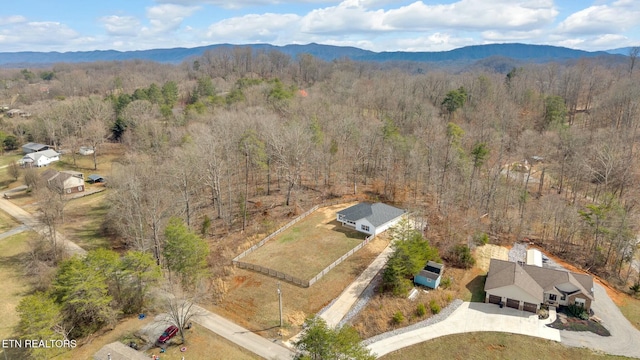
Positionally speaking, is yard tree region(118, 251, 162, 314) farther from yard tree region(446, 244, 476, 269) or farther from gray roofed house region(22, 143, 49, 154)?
gray roofed house region(22, 143, 49, 154)

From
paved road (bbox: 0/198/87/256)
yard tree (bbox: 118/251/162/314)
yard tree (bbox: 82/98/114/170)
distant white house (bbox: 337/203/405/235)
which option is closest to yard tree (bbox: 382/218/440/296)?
distant white house (bbox: 337/203/405/235)

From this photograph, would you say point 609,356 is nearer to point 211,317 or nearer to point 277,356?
point 277,356

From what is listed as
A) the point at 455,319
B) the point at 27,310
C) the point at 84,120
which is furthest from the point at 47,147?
the point at 455,319

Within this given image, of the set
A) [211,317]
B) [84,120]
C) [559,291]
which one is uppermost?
[84,120]

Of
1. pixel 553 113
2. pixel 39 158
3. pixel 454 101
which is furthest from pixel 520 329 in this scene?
pixel 39 158

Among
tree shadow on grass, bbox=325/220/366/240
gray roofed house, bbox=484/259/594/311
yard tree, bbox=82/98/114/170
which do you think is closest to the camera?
gray roofed house, bbox=484/259/594/311

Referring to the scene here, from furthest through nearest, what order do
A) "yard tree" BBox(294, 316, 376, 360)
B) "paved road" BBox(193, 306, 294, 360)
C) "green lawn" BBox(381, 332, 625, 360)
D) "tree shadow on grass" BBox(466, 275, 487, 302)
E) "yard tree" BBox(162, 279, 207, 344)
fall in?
"tree shadow on grass" BBox(466, 275, 487, 302) → "yard tree" BBox(162, 279, 207, 344) → "paved road" BBox(193, 306, 294, 360) → "green lawn" BBox(381, 332, 625, 360) → "yard tree" BBox(294, 316, 376, 360)

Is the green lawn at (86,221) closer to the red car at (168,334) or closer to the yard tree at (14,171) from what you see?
the yard tree at (14,171)
